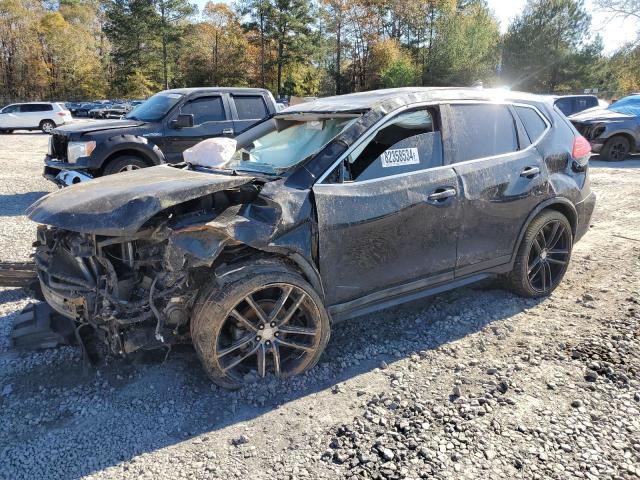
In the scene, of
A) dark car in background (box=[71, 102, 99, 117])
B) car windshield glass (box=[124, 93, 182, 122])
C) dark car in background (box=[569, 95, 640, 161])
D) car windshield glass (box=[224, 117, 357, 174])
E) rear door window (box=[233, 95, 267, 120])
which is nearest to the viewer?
car windshield glass (box=[224, 117, 357, 174])

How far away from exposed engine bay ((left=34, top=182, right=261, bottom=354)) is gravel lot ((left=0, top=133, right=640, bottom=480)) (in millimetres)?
423

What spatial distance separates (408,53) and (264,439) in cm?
6683

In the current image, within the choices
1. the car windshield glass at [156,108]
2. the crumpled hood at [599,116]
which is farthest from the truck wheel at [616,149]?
the car windshield glass at [156,108]

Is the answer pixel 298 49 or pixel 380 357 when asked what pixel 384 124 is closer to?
pixel 380 357

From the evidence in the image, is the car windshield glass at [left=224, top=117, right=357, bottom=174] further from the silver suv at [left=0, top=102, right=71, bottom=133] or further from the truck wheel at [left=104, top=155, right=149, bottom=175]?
the silver suv at [left=0, top=102, right=71, bottom=133]

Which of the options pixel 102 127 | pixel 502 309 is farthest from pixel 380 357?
pixel 102 127

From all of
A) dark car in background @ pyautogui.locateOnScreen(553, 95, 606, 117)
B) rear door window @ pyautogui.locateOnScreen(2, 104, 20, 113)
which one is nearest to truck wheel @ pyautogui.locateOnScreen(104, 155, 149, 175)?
dark car in background @ pyautogui.locateOnScreen(553, 95, 606, 117)

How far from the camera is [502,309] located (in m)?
4.32

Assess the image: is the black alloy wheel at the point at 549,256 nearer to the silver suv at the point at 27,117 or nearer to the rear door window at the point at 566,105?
the rear door window at the point at 566,105

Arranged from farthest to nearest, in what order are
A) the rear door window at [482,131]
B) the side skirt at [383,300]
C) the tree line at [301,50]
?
the tree line at [301,50]
the rear door window at [482,131]
the side skirt at [383,300]

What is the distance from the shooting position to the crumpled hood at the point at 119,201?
114 inches

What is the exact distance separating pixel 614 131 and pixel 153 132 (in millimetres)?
11945

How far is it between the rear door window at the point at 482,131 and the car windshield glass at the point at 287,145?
2.99 ft

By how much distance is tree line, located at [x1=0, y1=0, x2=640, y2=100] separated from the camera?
52.3 meters
